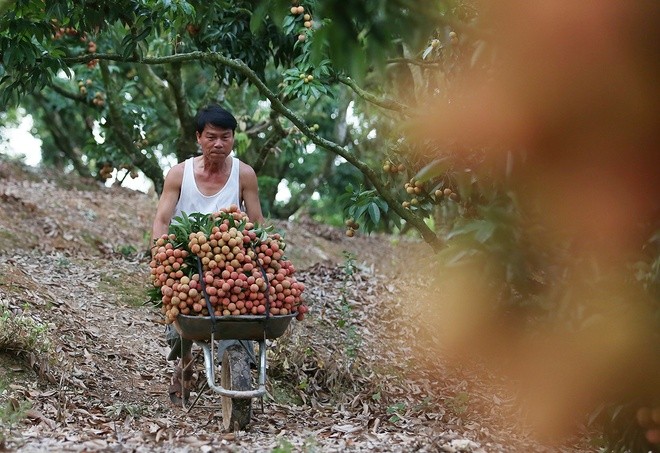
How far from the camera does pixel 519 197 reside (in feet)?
11.8

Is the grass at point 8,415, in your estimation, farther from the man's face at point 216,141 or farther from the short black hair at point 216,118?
the short black hair at point 216,118

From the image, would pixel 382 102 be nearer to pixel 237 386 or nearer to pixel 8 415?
pixel 237 386

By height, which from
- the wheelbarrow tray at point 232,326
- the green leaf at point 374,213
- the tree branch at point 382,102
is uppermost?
the tree branch at point 382,102

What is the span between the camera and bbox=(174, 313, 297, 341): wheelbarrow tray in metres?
4.87

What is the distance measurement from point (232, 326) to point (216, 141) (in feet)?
4.25

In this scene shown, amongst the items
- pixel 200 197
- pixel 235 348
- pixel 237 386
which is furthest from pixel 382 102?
pixel 237 386

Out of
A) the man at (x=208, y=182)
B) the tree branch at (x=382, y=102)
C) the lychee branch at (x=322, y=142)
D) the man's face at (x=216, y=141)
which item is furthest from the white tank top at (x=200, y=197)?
the tree branch at (x=382, y=102)

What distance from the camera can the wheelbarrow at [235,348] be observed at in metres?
4.88

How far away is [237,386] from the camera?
16.8 ft

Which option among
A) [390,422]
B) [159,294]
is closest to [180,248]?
[159,294]

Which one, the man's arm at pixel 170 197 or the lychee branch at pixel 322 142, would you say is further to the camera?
the lychee branch at pixel 322 142

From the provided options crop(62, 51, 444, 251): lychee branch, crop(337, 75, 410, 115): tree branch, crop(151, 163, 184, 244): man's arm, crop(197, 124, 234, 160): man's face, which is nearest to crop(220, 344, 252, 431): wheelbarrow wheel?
crop(151, 163, 184, 244): man's arm

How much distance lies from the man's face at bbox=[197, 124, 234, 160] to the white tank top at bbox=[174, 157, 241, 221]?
192 millimetres

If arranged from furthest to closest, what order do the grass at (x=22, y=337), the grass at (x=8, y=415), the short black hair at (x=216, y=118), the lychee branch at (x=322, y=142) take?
1. the lychee branch at (x=322, y=142)
2. the grass at (x=22, y=337)
3. the short black hair at (x=216, y=118)
4. the grass at (x=8, y=415)
